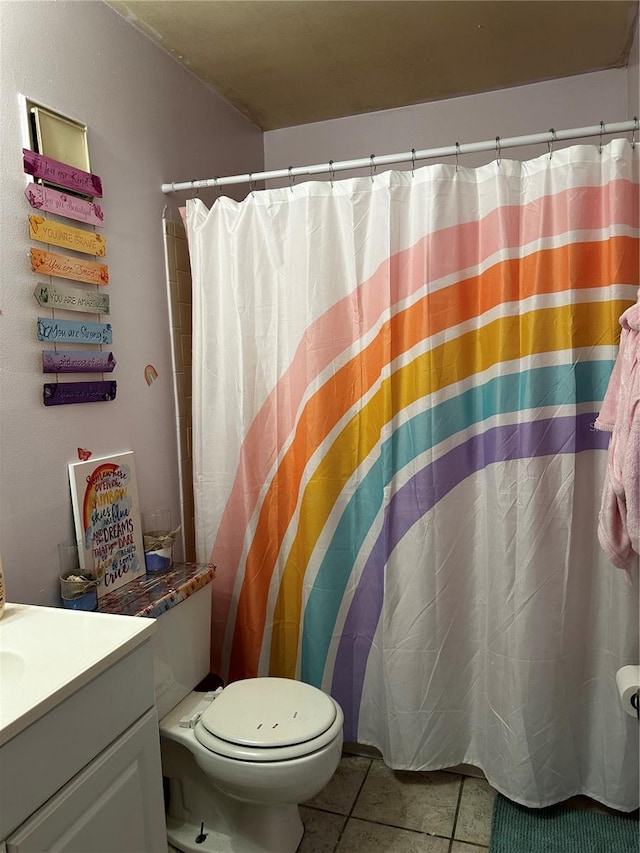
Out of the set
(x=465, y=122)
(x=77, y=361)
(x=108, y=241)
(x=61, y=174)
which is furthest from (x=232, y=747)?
(x=465, y=122)

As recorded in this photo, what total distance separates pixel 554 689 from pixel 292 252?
1480 millimetres

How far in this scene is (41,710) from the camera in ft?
3.22

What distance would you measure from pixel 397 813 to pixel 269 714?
22.6 inches

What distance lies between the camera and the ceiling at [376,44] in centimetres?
175

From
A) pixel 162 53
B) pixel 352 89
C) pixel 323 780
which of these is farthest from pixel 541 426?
pixel 162 53

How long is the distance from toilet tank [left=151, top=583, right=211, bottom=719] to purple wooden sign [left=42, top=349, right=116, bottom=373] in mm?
688

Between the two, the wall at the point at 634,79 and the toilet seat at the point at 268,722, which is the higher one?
the wall at the point at 634,79

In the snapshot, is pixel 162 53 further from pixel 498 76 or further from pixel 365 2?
pixel 498 76

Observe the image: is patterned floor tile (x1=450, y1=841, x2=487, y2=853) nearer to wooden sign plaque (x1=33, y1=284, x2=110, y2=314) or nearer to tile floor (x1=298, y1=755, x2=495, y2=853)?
tile floor (x1=298, y1=755, x2=495, y2=853)

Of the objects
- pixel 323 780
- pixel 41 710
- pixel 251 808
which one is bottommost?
pixel 251 808

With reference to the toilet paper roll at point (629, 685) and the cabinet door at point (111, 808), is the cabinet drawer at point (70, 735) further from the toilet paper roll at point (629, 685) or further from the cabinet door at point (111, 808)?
the toilet paper roll at point (629, 685)

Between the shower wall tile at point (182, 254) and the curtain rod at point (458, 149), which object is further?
the shower wall tile at point (182, 254)

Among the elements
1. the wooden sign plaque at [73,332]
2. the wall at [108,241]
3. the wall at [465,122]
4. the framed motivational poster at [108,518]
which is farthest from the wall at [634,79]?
the framed motivational poster at [108,518]

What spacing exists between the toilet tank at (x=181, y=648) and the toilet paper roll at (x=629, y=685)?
3.74 feet
